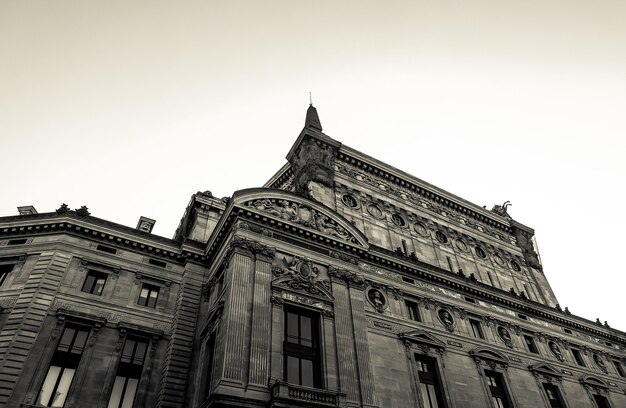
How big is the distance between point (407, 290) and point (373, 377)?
972 centimetres

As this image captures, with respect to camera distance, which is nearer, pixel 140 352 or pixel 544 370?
pixel 140 352

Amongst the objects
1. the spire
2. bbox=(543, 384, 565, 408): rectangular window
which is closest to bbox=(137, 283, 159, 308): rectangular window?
the spire

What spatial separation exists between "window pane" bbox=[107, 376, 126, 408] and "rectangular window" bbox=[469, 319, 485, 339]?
27.9 metres

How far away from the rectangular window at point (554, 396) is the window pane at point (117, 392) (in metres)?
34.4

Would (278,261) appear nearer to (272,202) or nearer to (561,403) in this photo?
(272,202)

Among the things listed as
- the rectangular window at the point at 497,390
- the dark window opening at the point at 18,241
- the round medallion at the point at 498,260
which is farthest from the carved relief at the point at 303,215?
the round medallion at the point at 498,260

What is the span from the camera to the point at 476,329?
1496 inches

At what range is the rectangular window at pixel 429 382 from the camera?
30000mm

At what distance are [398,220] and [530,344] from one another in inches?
680

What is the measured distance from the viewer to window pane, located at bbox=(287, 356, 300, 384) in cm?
2486

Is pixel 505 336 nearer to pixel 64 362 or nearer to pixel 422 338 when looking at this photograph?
pixel 422 338

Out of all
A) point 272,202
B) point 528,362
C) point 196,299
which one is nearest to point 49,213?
point 196,299

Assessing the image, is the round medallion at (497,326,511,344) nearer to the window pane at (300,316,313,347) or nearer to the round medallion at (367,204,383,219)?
the round medallion at (367,204,383,219)

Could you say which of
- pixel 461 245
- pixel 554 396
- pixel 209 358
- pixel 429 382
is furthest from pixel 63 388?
pixel 461 245
